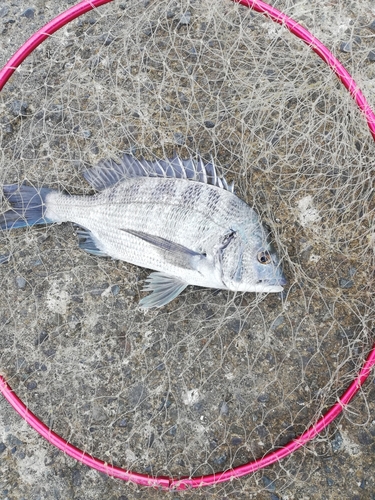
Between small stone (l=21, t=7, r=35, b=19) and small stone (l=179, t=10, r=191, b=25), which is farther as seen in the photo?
small stone (l=21, t=7, r=35, b=19)

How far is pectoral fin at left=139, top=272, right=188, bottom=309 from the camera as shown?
2328 millimetres

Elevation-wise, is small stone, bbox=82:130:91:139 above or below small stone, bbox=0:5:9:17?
below

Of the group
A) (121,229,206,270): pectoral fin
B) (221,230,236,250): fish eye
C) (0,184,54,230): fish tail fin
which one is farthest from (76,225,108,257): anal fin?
(221,230,236,250): fish eye

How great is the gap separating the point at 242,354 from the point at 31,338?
41.6 inches

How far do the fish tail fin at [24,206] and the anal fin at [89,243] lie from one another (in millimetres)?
164

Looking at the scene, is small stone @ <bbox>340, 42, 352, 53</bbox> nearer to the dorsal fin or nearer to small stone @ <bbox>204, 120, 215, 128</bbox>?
small stone @ <bbox>204, 120, 215, 128</bbox>

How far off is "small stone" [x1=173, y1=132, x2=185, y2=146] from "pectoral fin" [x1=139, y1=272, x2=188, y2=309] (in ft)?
2.13

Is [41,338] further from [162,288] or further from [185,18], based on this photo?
[185,18]

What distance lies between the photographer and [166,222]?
2.25m

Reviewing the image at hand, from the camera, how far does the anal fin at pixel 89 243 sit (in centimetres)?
243

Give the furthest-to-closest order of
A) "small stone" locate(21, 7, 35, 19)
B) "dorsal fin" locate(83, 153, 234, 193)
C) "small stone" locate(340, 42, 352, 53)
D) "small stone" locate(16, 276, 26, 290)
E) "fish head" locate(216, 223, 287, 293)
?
"small stone" locate(21, 7, 35, 19) → "small stone" locate(16, 276, 26, 290) → "small stone" locate(340, 42, 352, 53) → "dorsal fin" locate(83, 153, 234, 193) → "fish head" locate(216, 223, 287, 293)

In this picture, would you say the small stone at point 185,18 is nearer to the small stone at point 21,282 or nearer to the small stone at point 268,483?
the small stone at point 21,282

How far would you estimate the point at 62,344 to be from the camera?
2496 mm

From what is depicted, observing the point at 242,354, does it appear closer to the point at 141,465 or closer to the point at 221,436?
the point at 221,436
